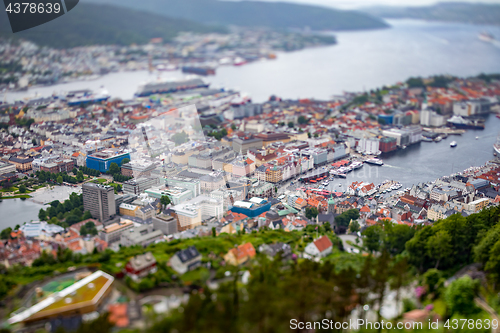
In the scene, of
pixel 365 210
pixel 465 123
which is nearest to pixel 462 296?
pixel 365 210

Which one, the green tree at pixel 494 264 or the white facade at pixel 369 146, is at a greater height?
the green tree at pixel 494 264

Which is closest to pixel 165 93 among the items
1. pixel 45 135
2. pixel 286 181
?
pixel 45 135

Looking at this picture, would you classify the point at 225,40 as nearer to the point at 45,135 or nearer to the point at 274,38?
the point at 274,38

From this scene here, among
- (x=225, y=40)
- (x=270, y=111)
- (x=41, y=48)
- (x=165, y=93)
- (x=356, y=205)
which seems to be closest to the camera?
(x=356, y=205)

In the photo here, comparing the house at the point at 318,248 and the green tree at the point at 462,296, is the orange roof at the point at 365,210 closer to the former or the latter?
the house at the point at 318,248

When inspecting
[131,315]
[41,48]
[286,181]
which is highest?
[41,48]

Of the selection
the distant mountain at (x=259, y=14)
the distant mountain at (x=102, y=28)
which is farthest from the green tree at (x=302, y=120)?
the distant mountain at (x=259, y=14)
